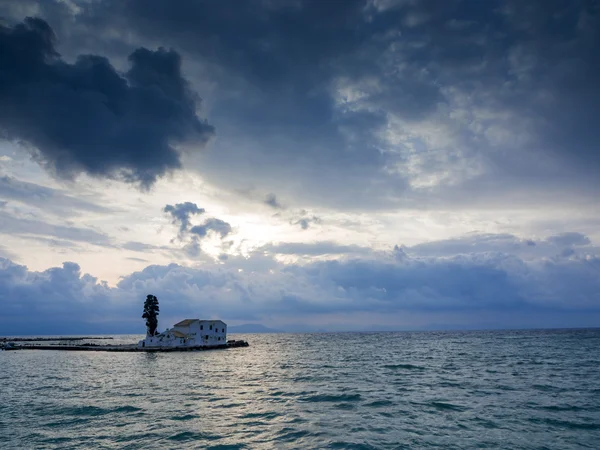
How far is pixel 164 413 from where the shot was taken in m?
33.7

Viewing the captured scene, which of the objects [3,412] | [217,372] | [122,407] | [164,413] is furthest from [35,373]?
[164,413]

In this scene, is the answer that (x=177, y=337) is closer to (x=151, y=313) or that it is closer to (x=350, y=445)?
(x=151, y=313)

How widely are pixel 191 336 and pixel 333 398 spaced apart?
91355mm

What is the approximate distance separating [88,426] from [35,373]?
155ft

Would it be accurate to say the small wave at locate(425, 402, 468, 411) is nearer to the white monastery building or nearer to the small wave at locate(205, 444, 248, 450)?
the small wave at locate(205, 444, 248, 450)

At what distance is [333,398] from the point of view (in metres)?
38.9

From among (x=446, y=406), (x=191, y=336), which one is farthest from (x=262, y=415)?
(x=191, y=336)

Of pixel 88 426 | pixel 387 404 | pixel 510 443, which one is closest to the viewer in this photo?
pixel 510 443

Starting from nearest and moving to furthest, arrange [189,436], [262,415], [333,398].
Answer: [189,436], [262,415], [333,398]

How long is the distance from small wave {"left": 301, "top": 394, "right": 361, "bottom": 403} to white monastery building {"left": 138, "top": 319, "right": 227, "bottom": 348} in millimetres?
86302

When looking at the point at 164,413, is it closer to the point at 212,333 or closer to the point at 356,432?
the point at 356,432

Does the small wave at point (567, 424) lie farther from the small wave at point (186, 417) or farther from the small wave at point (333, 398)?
the small wave at point (186, 417)

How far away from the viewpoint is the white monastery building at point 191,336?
117m

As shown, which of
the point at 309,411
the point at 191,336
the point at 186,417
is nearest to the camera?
the point at 186,417
